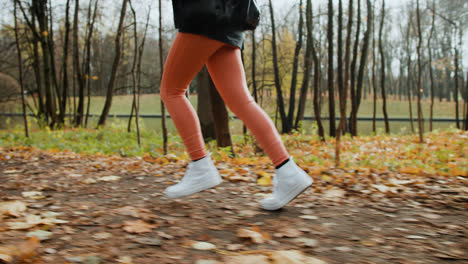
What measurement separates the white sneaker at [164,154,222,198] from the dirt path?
0.12 meters

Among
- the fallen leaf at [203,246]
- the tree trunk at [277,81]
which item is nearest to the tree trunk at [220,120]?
the fallen leaf at [203,246]

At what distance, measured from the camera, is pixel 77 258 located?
1430 millimetres

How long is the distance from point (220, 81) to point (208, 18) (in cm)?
41

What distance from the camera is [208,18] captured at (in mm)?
1865

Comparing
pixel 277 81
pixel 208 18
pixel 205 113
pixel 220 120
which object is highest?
pixel 277 81

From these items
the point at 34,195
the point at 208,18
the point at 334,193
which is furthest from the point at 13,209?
the point at 334,193

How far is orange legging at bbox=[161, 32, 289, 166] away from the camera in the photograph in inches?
77.8

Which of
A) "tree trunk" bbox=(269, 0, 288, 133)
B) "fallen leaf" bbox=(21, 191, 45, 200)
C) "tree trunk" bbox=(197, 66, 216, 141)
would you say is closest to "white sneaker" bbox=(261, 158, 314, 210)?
"fallen leaf" bbox=(21, 191, 45, 200)

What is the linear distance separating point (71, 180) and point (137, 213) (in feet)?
5.04

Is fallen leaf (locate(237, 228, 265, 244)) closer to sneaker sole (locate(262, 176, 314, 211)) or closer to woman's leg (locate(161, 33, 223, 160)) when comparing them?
sneaker sole (locate(262, 176, 314, 211))

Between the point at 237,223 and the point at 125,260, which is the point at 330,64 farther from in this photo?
the point at 125,260

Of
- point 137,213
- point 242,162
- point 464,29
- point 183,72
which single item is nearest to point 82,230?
point 137,213

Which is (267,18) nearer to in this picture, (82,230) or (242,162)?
(242,162)

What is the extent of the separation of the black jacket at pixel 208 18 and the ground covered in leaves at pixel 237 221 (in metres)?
1.14
